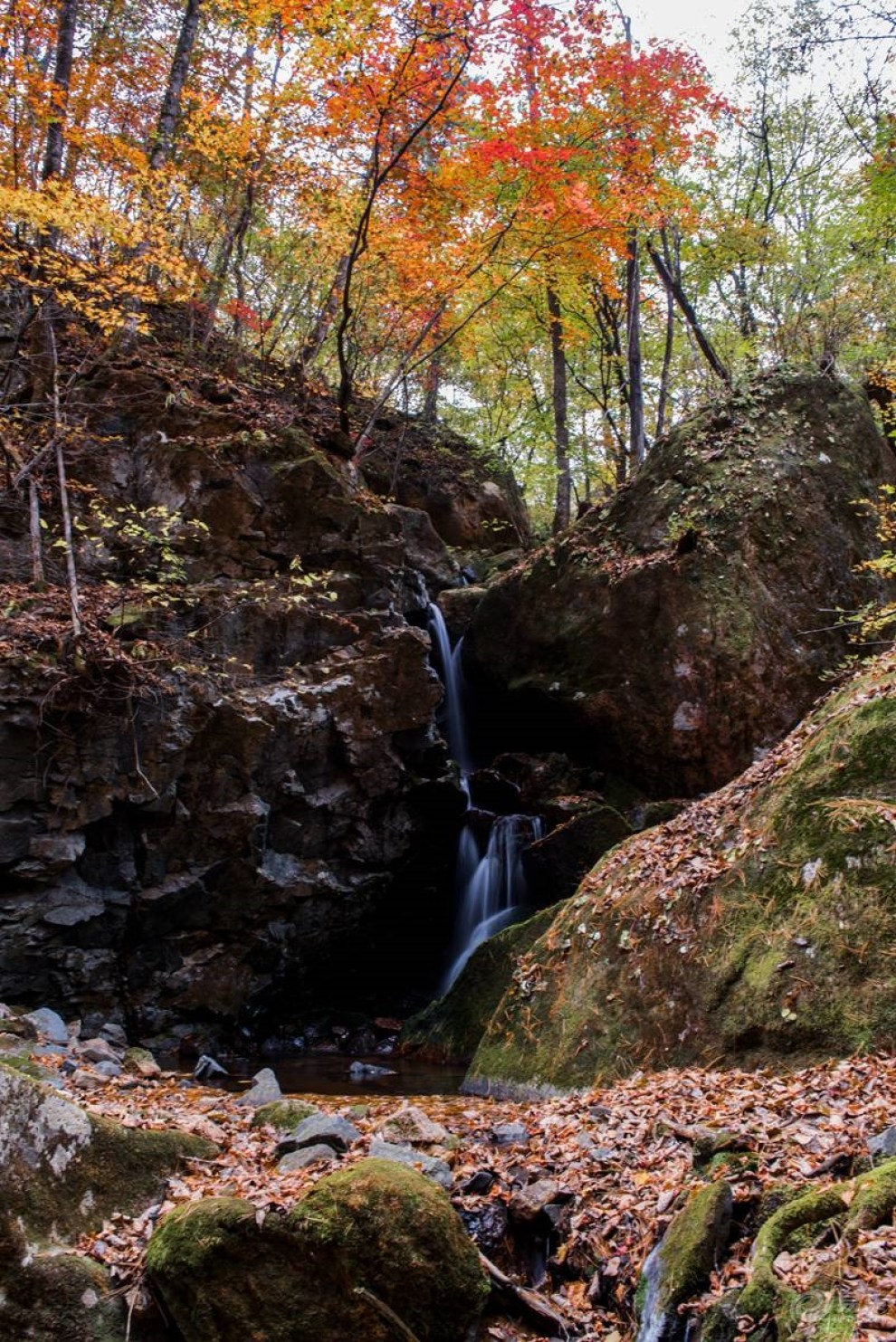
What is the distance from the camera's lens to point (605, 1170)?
3.81 m

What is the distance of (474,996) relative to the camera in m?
9.14

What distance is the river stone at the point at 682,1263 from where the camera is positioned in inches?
106

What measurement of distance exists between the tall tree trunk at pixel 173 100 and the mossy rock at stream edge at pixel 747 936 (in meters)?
12.7

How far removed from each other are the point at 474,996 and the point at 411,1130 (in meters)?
4.64

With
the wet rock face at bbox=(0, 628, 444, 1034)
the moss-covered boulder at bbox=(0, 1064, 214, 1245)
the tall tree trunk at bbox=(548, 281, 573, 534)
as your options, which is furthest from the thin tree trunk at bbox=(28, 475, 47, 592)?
the tall tree trunk at bbox=(548, 281, 573, 534)

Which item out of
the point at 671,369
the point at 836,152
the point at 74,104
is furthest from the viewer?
the point at 671,369

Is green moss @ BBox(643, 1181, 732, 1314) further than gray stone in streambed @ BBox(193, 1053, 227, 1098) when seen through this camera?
No

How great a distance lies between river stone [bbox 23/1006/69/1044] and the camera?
733 centimetres

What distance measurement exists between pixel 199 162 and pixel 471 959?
610 inches

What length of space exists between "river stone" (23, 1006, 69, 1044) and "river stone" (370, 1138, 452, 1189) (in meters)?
4.55

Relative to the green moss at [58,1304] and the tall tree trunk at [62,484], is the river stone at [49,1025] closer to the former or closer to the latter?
the tall tree trunk at [62,484]

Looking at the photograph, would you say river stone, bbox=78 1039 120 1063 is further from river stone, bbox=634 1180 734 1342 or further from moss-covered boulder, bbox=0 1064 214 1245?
river stone, bbox=634 1180 734 1342

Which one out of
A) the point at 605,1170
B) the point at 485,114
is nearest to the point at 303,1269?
the point at 605,1170

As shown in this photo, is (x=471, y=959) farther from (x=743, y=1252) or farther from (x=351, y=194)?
(x=351, y=194)
